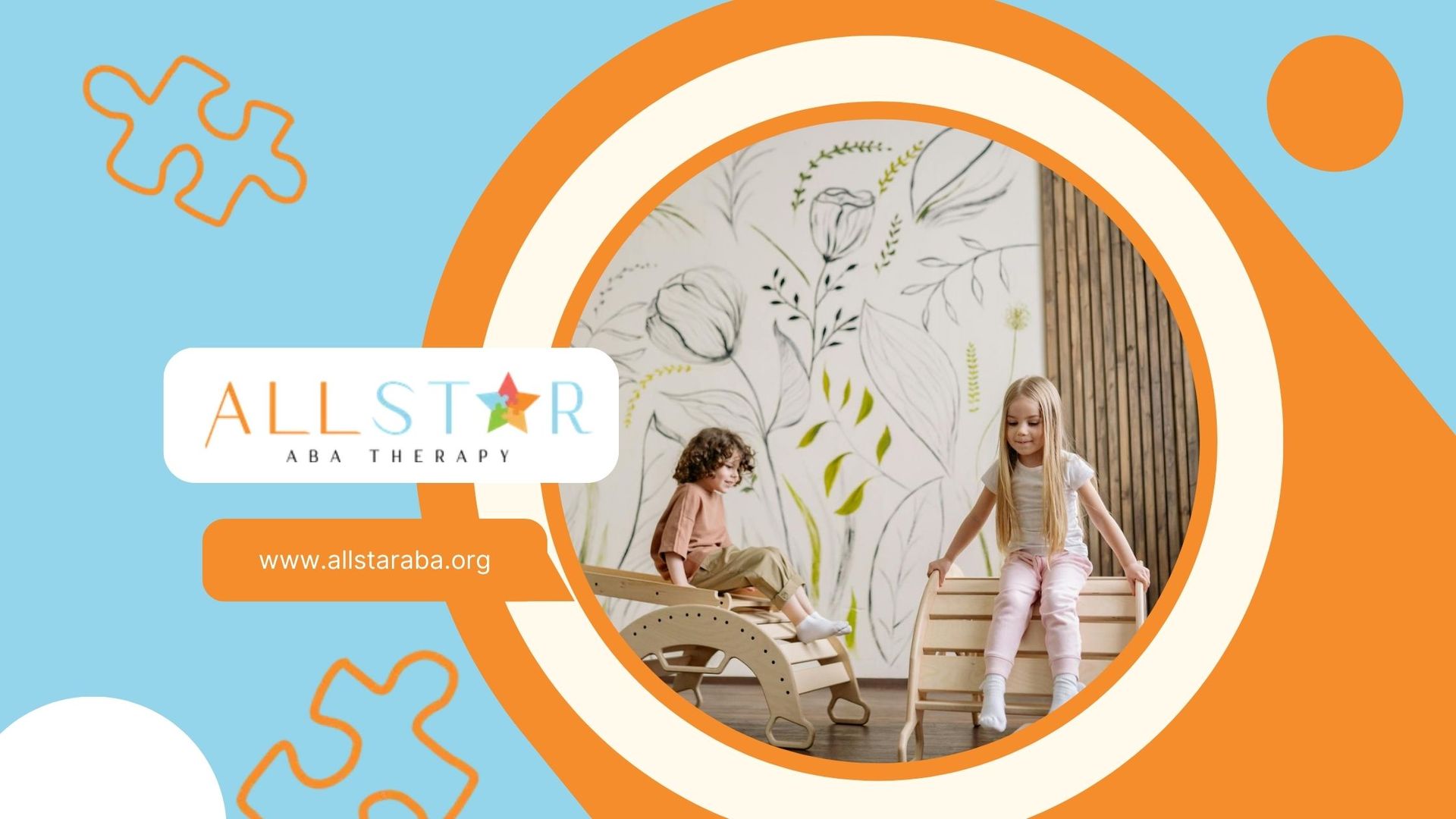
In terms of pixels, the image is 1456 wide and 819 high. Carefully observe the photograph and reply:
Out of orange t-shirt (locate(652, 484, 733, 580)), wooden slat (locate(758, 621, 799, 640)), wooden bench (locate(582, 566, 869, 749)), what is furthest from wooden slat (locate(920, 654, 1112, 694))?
orange t-shirt (locate(652, 484, 733, 580))

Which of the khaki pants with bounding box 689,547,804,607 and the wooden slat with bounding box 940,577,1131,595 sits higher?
the khaki pants with bounding box 689,547,804,607

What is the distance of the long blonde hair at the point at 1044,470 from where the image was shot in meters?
3.04

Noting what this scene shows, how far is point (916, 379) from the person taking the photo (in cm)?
424

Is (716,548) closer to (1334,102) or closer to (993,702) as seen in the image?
(993,702)

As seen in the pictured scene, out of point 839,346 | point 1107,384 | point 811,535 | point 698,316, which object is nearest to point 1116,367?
point 1107,384

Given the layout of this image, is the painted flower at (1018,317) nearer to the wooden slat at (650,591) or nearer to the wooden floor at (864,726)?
Answer: the wooden floor at (864,726)

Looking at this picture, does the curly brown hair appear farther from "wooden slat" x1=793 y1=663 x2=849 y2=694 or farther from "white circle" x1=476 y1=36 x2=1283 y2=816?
"white circle" x1=476 y1=36 x2=1283 y2=816

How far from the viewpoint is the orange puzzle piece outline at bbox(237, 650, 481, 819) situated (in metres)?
1.74

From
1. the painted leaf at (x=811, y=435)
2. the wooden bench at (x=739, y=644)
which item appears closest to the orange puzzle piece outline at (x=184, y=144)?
the wooden bench at (x=739, y=644)

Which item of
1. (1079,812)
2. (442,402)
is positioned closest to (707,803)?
(1079,812)

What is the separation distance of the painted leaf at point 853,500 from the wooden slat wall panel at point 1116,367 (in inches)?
31.7

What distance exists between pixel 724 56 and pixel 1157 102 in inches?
28.9

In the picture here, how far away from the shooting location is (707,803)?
1.85 meters

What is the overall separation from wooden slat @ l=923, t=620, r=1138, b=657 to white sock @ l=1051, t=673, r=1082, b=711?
0.36ft
